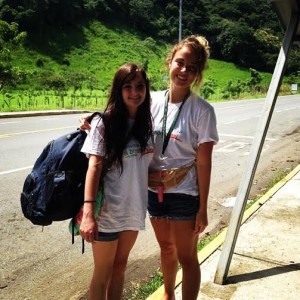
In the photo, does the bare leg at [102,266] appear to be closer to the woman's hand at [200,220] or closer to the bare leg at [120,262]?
the bare leg at [120,262]

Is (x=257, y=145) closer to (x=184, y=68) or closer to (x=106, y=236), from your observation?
(x=184, y=68)

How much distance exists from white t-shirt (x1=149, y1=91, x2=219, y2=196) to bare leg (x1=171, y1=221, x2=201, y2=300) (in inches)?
8.9

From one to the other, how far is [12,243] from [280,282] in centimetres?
267

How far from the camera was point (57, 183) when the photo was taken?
6.92 ft

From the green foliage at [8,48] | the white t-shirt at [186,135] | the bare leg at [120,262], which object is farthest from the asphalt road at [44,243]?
the green foliage at [8,48]

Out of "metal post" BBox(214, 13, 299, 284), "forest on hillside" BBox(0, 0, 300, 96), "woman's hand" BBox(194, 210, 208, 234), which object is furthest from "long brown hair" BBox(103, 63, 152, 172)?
"forest on hillside" BBox(0, 0, 300, 96)

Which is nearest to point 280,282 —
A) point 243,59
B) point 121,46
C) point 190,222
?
point 190,222

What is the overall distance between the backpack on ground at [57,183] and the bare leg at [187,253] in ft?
2.14

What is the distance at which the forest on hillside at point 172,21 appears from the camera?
222ft

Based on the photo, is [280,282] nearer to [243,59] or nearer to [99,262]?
[99,262]

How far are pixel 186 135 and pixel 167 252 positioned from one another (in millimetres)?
858

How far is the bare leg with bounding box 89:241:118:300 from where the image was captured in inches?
85.9

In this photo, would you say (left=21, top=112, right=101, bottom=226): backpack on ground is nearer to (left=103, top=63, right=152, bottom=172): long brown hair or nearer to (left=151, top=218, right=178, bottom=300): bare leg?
(left=103, top=63, right=152, bottom=172): long brown hair

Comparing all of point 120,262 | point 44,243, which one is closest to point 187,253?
point 120,262
